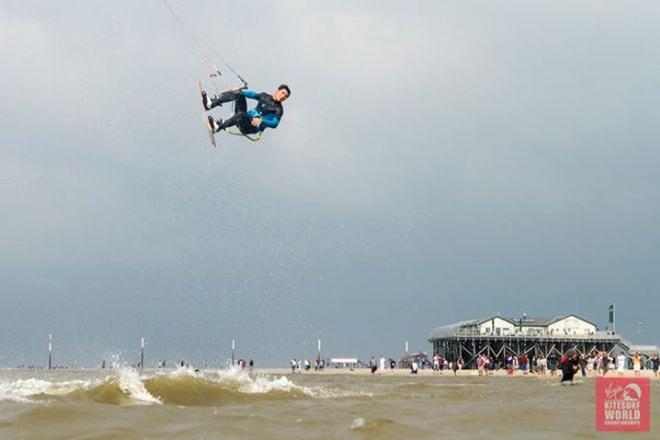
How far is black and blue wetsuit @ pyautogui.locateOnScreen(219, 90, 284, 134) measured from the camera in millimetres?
18547

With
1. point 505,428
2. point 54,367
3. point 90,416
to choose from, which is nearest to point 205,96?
point 90,416

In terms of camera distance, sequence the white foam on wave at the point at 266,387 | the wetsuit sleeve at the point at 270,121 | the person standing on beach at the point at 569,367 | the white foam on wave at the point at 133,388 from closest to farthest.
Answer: the white foam on wave at the point at 133,388 < the wetsuit sleeve at the point at 270,121 < the white foam on wave at the point at 266,387 < the person standing on beach at the point at 569,367

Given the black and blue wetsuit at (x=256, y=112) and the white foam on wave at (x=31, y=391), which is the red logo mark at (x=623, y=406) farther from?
the white foam on wave at (x=31, y=391)

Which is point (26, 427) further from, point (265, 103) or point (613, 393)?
point (613, 393)

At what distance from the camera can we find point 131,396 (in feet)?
61.1

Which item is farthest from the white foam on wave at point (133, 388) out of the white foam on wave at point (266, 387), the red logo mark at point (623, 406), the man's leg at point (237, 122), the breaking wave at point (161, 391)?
the red logo mark at point (623, 406)

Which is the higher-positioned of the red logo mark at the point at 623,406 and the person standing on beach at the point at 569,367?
the red logo mark at the point at 623,406

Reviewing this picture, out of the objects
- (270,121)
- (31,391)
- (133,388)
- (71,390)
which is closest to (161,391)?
(133,388)

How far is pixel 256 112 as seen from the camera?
18.6 meters

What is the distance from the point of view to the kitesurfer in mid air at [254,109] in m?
18.5

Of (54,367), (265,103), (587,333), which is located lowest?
(54,367)

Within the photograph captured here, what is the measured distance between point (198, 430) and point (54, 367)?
378 feet

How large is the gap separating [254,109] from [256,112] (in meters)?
0.12

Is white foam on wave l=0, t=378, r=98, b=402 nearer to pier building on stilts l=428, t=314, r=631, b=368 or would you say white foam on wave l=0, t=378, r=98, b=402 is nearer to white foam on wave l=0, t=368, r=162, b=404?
white foam on wave l=0, t=368, r=162, b=404
